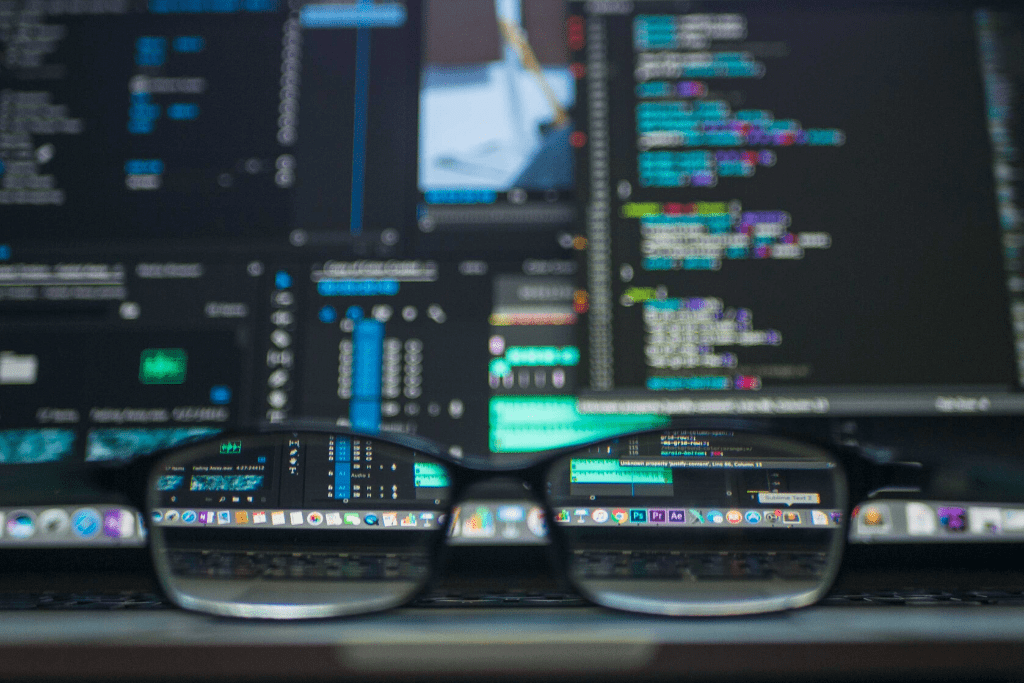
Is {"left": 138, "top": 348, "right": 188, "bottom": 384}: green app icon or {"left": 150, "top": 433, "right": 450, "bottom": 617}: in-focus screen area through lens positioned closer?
{"left": 150, "top": 433, "right": 450, "bottom": 617}: in-focus screen area through lens

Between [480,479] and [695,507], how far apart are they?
146 mm

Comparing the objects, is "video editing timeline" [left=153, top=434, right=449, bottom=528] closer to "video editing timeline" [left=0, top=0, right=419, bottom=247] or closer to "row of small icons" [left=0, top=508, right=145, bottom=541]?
"row of small icons" [left=0, top=508, right=145, bottom=541]

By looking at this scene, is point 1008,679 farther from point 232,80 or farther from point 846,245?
point 232,80

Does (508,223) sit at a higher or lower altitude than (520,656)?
higher

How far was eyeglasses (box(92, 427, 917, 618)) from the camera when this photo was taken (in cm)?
34

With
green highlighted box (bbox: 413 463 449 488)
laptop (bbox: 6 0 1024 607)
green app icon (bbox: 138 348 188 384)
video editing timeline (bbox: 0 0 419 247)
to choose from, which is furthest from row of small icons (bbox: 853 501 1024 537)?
green app icon (bbox: 138 348 188 384)

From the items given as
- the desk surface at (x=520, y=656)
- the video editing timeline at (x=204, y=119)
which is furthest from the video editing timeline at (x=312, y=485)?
the video editing timeline at (x=204, y=119)

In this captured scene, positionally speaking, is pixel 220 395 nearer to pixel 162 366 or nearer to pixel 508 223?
pixel 162 366

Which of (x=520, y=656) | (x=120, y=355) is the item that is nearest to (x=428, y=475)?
(x=520, y=656)

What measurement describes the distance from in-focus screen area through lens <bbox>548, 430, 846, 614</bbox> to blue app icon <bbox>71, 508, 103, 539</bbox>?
338mm

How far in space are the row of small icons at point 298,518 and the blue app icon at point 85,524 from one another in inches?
3.6

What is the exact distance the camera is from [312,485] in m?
0.36

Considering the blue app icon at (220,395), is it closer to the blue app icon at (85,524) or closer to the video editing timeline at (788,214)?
the blue app icon at (85,524)

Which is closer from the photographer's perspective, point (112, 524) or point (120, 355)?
point (112, 524)
